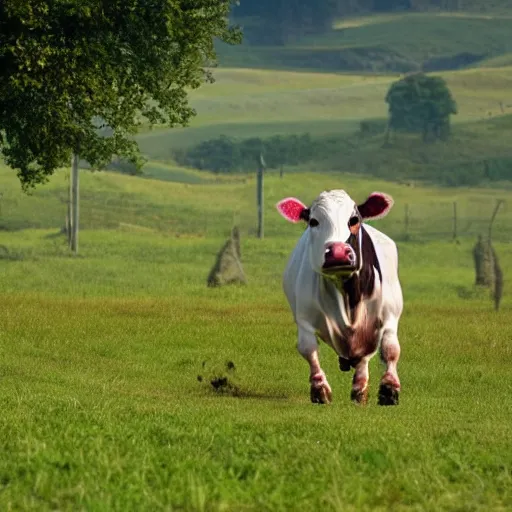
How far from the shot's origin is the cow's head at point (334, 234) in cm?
1778

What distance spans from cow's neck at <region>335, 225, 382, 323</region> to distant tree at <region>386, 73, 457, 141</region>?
158m

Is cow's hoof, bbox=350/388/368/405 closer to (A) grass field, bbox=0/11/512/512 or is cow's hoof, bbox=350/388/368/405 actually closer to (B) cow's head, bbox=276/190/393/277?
(A) grass field, bbox=0/11/512/512

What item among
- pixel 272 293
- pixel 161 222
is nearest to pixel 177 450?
pixel 272 293

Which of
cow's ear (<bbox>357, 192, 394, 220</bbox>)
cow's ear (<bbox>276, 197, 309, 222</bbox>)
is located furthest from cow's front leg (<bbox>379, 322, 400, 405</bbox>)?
cow's ear (<bbox>276, 197, 309, 222</bbox>)

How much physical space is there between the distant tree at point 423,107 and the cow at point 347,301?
6228 inches

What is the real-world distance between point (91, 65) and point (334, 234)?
1456cm

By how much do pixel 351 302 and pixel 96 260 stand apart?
5648 cm

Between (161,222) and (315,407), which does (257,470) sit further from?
(161,222)

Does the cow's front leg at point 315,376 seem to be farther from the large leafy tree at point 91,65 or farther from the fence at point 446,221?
the fence at point 446,221

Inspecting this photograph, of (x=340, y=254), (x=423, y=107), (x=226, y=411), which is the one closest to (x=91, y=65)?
(x=340, y=254)

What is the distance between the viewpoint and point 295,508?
35.3 feet

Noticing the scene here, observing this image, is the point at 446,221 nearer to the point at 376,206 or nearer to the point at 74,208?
the point at 74,208

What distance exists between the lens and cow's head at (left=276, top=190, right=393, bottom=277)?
1778 cm

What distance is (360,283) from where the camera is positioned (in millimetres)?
18625
